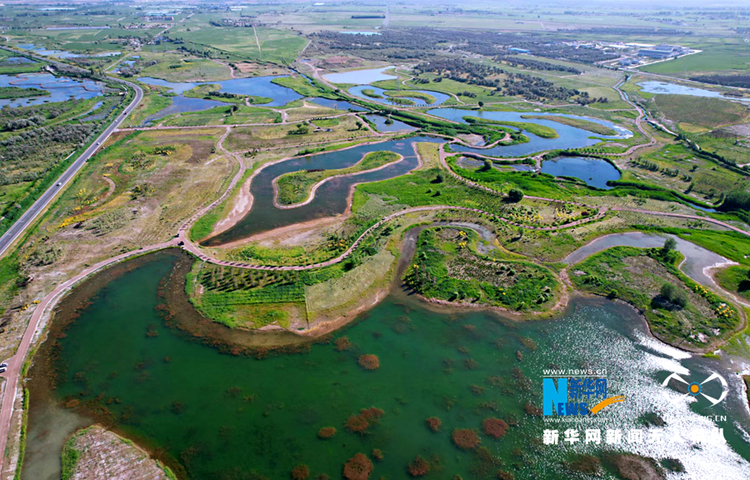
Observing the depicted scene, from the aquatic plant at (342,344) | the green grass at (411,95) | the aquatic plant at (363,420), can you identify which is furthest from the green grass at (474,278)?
the green grass at (411,95)

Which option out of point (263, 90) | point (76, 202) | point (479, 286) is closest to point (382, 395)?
point (479, 286)

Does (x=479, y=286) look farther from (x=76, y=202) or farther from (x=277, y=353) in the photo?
(x=76, y=202)

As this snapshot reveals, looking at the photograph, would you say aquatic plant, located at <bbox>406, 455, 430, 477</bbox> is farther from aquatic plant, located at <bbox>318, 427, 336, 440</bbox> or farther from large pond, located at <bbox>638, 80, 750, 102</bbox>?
large pond, located at <bbox>638, 80, 750, 102</bbox>

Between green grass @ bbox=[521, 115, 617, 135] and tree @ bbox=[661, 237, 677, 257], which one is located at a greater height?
green grass @ bbox=[521, 115, 617, 135]

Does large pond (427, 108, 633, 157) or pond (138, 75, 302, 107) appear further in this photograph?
pond (138, 75, 302, 107)

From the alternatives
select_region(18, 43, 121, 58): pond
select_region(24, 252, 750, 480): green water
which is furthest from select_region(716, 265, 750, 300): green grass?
select_region(18, 43, 121, 58): pond

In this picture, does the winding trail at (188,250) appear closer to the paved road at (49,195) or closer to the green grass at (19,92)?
the paved road at (49,195)
